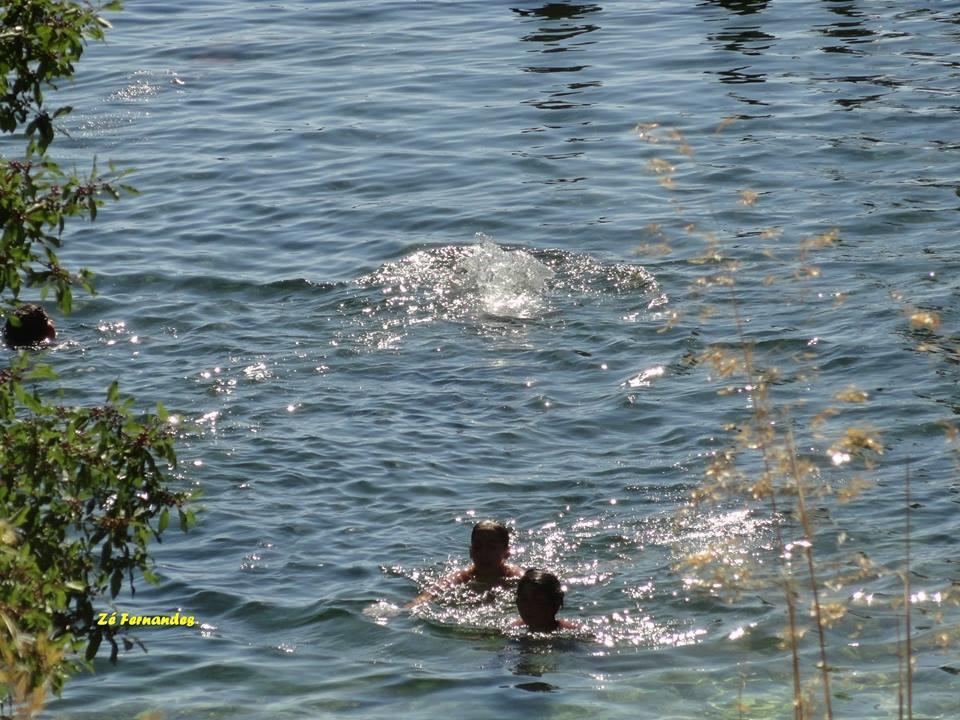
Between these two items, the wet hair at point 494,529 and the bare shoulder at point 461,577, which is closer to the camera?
the wet hair at point 494,529

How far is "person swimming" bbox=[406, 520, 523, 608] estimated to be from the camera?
934 cm

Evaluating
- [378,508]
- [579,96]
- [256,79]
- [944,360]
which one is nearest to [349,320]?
[378,508]

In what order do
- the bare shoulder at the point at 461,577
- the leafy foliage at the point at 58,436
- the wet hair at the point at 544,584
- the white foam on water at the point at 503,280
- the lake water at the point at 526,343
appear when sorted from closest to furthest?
the leafy foliage at the point at 58,436 < the lake water at the point at 526,343 < the wet hair at the point at 544,584 < the bare shoulder at the point at 461,577 < the white foam on water at the point at 503,280

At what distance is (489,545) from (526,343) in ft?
13.3

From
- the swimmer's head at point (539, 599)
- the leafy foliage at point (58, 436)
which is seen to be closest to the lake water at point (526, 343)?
the swimmer's head at point (539, 599)

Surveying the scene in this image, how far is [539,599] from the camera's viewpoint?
8.81m

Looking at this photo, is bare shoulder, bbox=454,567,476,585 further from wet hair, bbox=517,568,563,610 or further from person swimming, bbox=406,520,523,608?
wet hair, bbox=517,568,563,610

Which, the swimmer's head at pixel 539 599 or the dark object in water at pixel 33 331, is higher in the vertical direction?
the dark object in water at pixel 33 331

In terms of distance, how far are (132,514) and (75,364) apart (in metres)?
8.08

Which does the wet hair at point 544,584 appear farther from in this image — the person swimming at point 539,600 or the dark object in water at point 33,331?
the dark object in water at point 33,331

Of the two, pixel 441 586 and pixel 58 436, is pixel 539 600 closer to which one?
pixel 441 586

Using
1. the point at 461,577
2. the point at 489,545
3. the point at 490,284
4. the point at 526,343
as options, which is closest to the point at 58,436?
the point at 489,545

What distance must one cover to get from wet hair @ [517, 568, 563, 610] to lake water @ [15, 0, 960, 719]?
27cm

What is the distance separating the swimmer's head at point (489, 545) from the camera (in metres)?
9.34
